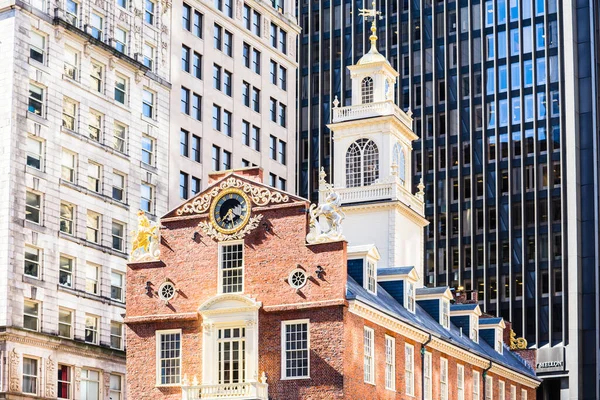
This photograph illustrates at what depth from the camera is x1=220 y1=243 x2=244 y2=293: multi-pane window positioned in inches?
2474

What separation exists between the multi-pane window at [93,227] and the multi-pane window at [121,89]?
8.96 meters

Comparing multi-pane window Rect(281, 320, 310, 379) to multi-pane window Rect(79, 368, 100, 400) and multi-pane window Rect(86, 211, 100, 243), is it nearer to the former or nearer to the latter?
multi-pane window Rect(79, 368, 100, 400)

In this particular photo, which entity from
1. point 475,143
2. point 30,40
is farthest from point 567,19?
point 30,40

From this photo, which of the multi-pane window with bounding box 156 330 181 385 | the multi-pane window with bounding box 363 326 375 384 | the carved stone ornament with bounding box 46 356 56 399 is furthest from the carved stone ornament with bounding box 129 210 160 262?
the carved stone ornament with bounding box 46 356 56 399

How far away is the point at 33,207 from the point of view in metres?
79.7

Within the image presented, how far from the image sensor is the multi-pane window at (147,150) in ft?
302

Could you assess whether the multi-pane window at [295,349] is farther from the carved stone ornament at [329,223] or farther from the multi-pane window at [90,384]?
the multi-pane window at [90,384]

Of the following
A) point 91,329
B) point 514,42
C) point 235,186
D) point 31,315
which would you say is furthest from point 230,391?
point 514,42

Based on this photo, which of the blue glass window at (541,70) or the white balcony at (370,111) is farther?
the blue glass window at (541,70)

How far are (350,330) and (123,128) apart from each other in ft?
114

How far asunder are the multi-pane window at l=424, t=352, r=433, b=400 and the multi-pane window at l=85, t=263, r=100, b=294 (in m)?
24.9

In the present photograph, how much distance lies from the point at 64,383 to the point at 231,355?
875 inches

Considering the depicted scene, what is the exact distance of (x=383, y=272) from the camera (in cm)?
7394

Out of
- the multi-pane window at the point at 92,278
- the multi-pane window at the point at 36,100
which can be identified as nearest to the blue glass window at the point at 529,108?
the multi-pane window at the point at 92,278
